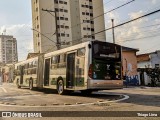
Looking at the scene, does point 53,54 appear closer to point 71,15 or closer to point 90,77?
point 90,77

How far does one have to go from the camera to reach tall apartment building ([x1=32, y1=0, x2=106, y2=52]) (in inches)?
3442

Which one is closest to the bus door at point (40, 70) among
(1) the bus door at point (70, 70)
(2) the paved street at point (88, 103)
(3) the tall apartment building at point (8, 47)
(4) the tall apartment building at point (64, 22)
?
(1) the bus door at point (70, 70)

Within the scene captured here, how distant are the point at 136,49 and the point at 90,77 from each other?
27.5 m

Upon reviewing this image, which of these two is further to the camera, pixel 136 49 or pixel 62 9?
pixel 62 9

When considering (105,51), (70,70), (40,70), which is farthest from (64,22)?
(105,51)

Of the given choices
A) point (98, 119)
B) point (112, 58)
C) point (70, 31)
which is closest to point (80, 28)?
point (70, 31)

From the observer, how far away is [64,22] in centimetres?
9381

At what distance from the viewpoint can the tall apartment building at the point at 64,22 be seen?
87438mm

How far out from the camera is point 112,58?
17.7 metres

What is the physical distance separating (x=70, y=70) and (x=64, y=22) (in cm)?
7605

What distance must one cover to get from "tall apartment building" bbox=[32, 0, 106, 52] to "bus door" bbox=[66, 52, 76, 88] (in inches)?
2479

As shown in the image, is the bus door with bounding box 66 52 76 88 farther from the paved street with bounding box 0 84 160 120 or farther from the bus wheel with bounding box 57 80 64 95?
the paved street with bounding box 0 84 160 120

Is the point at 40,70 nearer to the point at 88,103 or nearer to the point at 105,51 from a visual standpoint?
the point at 105,51

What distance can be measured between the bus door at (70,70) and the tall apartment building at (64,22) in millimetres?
62957
